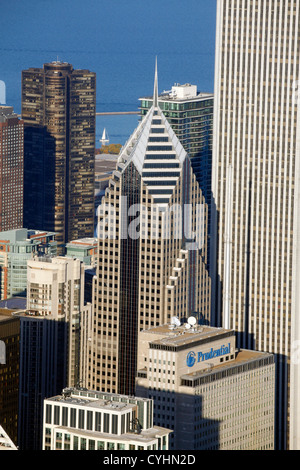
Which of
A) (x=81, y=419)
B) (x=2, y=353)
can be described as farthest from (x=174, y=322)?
(x=81, y=419)

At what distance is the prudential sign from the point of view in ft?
411

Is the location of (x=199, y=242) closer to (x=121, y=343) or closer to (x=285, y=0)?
(x=121, y=343)

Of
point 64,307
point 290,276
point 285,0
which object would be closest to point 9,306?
point 64,307

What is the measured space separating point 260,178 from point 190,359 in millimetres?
29995

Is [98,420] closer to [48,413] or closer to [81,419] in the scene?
[81,419]

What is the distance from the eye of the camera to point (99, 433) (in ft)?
338

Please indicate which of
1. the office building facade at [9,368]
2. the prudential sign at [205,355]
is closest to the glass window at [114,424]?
the prudential sign at [205,355]

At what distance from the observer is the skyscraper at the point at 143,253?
455ft

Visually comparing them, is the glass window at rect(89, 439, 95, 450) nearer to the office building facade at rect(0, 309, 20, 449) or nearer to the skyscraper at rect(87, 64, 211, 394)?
the skyscraper at rect(87, 64, 211, 394)

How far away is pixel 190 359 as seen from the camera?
125188 mm

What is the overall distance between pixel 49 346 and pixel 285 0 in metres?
33.1

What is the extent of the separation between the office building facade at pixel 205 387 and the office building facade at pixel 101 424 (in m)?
16.2

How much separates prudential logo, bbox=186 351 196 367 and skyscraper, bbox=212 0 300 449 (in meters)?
24.2

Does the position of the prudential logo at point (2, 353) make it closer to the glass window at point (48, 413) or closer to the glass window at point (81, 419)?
the glass window at point (48, 413)
